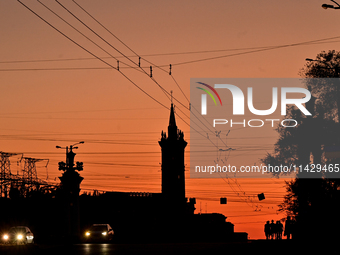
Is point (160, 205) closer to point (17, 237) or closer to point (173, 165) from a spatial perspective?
point (173, 165)

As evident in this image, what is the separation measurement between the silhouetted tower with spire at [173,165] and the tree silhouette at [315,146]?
4418 inches

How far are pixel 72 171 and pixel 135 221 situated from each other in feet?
223

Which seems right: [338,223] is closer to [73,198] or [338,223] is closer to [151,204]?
[73,198]

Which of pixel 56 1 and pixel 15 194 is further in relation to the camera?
pixel 15 194

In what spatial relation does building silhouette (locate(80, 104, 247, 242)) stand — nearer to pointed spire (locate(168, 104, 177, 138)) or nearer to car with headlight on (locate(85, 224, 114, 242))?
pointed spire (locate(168, 104, 177, 138))

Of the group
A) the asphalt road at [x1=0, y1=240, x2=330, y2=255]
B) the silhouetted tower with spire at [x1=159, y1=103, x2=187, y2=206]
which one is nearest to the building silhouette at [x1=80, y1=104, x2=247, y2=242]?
the silhouetted tower with spire at [x1=159, y1=103, x2=187, y2=206]

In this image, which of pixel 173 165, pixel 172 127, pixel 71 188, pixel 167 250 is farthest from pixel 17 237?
pixel 172 127

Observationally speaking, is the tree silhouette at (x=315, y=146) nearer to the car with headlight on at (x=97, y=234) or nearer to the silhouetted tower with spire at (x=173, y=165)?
the car with headlight on at (x=97, y=234)

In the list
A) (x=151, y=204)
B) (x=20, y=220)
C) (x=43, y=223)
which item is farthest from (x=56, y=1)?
(x=151, y=204)

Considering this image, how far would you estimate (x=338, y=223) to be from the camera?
131ft

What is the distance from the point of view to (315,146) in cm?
4625

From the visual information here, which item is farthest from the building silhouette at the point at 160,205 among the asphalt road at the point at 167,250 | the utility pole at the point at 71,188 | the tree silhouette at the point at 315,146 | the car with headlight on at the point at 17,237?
the asphalt road at the point at 167,250

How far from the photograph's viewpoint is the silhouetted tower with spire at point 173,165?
16225cm

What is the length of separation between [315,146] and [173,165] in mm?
120040
